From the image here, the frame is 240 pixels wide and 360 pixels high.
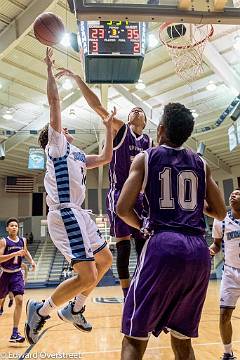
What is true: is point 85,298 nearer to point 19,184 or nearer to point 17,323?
point 17,323

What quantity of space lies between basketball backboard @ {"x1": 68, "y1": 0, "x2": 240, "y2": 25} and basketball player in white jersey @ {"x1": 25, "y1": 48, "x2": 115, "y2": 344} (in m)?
0.65

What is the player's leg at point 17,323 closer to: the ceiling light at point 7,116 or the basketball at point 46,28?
the basketball at point 46,28

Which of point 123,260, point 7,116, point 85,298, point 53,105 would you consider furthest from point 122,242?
point 7,116

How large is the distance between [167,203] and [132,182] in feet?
0.81

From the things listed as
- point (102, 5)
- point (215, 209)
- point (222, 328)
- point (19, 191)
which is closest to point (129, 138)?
point (102, 5)

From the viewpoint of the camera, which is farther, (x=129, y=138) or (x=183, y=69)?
(x=183, y=69)

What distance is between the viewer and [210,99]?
16859 mm

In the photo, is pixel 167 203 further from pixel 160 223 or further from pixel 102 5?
pixel 102 5

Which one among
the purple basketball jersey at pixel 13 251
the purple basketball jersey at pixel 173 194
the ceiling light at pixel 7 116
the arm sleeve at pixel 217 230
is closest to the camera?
the purple basketball jersey at pixel 173 194

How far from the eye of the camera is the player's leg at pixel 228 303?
4629 millimetres

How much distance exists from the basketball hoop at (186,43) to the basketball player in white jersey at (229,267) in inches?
107

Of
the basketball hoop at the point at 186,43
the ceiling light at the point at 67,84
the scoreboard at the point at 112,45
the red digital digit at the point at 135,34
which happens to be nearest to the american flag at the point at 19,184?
the ceiling light at the point at 67,84

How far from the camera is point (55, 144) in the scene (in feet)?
11.8

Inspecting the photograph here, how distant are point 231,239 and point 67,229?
100 inches
